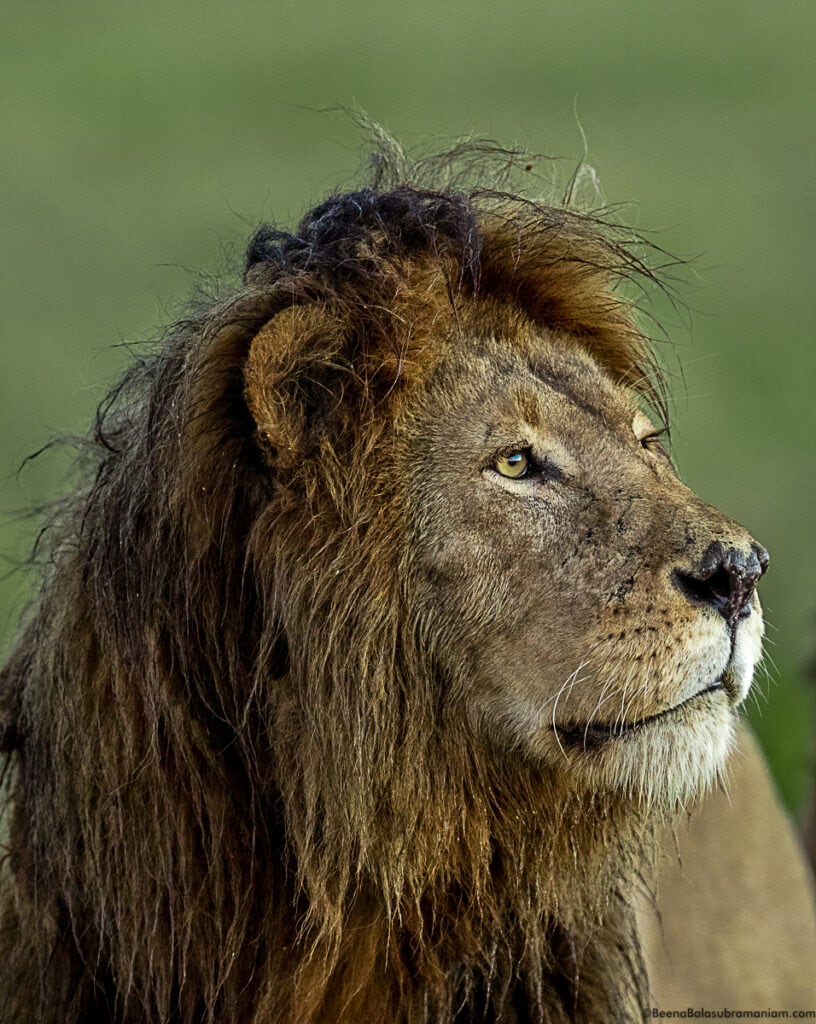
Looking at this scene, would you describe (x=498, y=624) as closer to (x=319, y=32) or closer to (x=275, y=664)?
(x=275, y=664)

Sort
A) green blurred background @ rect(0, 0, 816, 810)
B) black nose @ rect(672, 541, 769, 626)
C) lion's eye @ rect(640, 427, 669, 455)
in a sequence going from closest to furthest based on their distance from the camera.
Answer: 1. black nose @ rect(672, 541, 769, 626)
2. lion's eye @ rect(640, 427, 669, 455)
3. green blurred background @ rect(0, 0, 816, 810)

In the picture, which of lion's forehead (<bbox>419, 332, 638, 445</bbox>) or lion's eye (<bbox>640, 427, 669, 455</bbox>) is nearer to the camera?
lion's forehead (<bbox>419, 332, 638, 445</bbox>)

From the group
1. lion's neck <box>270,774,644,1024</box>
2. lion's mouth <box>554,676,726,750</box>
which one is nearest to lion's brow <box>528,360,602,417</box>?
lion's mouth <box>554,676,726,750</box>

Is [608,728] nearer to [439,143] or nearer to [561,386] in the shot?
[561,386]

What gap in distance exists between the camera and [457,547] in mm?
2678

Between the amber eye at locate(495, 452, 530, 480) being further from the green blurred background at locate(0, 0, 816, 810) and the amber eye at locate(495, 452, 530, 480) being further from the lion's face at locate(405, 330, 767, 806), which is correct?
the green blurred background at locate(0, 0, 816, 810)

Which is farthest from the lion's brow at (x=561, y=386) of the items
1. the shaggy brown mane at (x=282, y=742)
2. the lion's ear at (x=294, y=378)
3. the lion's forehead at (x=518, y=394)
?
the lion's ear at (x=294, y=378)

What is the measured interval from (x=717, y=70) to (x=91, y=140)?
12.9 meters

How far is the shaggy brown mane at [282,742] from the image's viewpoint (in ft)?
8.82

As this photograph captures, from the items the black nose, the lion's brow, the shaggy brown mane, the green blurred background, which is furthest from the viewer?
the green blurred background

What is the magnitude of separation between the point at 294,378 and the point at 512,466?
40 centimetres

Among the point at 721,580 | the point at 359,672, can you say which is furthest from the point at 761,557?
the point at 359,672

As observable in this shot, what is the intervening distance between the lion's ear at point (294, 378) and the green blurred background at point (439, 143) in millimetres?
9174

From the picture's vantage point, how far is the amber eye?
2740mm
